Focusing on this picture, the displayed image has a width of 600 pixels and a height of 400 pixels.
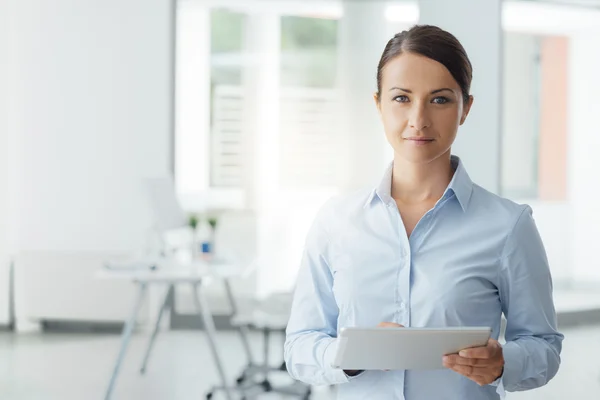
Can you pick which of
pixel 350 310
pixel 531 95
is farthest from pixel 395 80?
pixel 531 95

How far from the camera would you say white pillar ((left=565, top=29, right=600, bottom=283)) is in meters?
6.35

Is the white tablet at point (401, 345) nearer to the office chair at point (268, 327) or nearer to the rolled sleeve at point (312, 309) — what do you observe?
the rolled sleeve at point (312, 309)

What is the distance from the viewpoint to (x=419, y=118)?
4.41 ft

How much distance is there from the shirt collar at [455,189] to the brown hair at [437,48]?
121mm

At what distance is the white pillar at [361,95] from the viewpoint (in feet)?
22.0

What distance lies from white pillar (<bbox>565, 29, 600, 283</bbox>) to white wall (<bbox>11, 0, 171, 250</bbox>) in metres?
3.01

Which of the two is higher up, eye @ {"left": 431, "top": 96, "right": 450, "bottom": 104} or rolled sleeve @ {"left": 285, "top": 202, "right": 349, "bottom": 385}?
eye @ {"left": 431, "top": 96, "right": 450, "bottom": 104}

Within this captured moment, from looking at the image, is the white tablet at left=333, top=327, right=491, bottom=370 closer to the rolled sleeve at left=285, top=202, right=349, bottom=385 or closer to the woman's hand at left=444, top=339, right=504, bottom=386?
the woman's hand at left=444, top=339, right=504, bottom=386

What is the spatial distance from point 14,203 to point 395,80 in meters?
5.89

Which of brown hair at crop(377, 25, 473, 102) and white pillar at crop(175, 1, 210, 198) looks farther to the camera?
white pillar at crop(175, 1, 210, 198)

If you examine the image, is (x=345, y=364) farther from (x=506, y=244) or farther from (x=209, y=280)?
(x=209, y=280)

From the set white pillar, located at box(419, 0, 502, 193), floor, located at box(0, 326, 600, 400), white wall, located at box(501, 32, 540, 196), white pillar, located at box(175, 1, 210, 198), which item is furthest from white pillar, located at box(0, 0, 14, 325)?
white pillar, located at box(419, 0, 502, 193)

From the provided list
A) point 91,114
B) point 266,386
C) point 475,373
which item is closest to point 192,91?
point 91,114

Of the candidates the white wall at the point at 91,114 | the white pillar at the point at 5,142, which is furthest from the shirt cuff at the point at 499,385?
the white pillar at the point at 5,142
